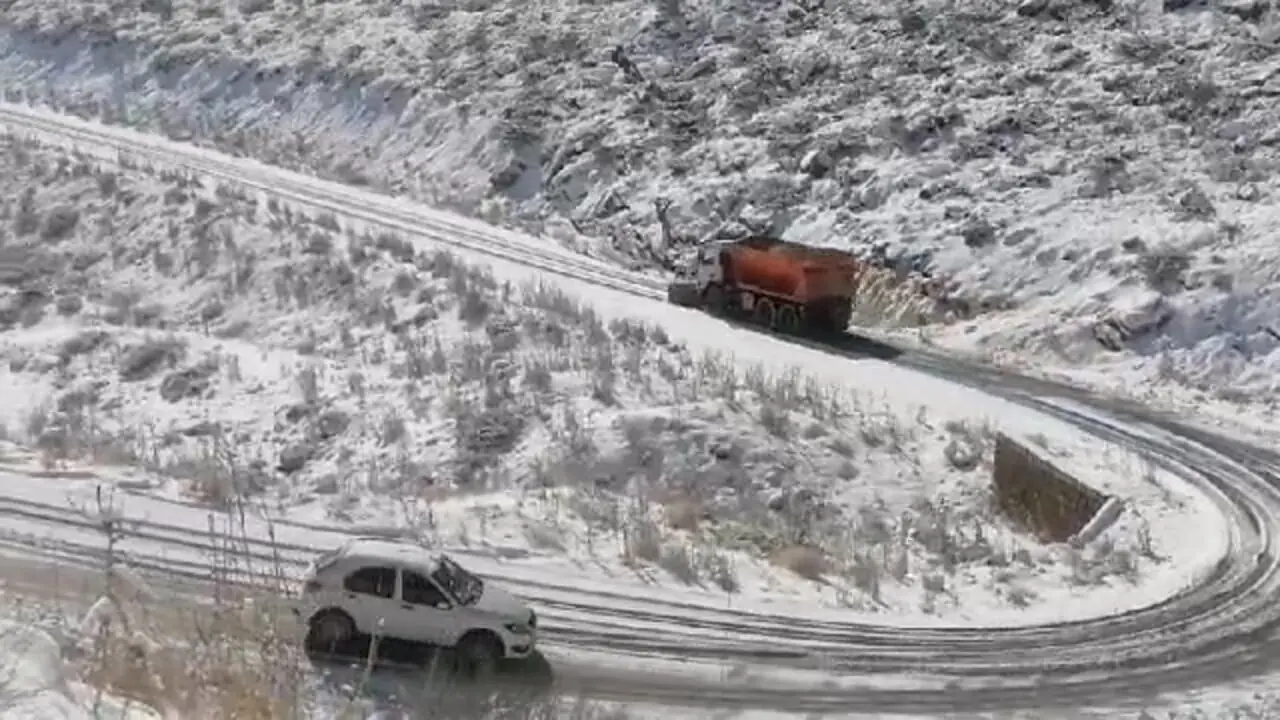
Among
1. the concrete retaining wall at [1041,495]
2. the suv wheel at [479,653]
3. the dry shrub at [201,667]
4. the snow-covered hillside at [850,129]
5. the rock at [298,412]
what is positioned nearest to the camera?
the dry shrub at [201,667]

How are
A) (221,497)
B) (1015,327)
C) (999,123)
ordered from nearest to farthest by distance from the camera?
1. (221,497)
2. (1015,327)
3. (999,123)

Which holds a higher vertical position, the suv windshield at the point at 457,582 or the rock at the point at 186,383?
the suv windshield at the point at 457,582

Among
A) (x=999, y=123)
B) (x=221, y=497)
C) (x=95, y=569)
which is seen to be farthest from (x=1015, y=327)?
(x=95, y=569)

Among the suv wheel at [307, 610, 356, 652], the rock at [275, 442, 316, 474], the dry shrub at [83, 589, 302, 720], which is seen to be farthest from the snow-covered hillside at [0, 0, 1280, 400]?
the dry shrub at [83, 589, 302, 720]

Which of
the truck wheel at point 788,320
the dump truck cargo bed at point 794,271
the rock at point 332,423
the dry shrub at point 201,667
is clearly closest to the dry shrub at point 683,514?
the rock at point 332,423

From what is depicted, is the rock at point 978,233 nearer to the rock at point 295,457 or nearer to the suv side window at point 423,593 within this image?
the rock at point 295,457

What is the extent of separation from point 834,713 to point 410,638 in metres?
4.32

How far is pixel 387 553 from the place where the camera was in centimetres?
1648

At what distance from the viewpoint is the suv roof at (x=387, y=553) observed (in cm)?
1638

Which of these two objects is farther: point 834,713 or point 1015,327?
point 1015,327

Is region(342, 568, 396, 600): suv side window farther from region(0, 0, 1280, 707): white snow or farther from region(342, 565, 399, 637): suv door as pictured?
region(0, 0, 1280, 707): white snow

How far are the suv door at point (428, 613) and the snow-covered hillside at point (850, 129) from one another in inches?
603

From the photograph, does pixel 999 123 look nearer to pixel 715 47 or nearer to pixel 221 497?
pixel 715 47

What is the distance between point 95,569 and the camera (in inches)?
734
